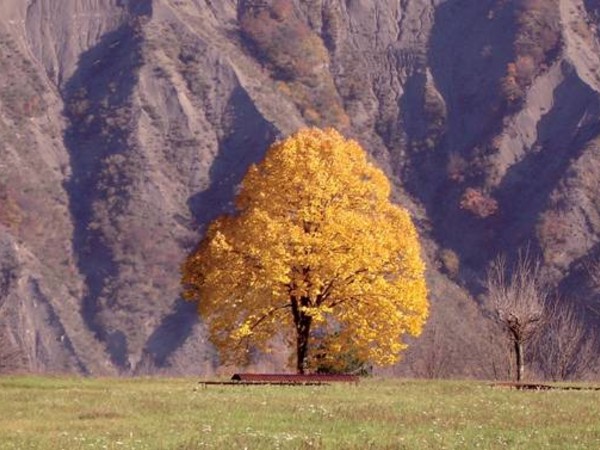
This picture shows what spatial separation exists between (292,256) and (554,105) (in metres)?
82.6

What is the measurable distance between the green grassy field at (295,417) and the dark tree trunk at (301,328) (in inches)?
406

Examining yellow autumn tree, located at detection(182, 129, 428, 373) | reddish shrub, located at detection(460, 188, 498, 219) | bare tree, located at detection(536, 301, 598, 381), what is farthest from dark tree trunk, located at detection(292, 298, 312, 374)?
reddish shrub, located at detection(460, 188, 498, 219)

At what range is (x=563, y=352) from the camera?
68.6 m

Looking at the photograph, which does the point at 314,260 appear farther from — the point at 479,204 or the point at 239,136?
the point at 479,204

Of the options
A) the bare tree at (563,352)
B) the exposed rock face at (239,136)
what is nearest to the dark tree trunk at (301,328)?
the bare tree at (563,352)

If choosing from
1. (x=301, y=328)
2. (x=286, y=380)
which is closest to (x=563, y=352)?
(x=301, y=328)

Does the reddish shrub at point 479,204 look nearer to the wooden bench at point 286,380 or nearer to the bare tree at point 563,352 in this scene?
the bare tree at point 563,352

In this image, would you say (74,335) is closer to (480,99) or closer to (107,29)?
(107,29)

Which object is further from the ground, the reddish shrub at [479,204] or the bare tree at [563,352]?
the reddish shrub at [479,204]

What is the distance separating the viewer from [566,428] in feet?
89.1

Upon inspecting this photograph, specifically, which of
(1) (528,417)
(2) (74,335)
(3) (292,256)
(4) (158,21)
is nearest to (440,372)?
(3) (292,256)

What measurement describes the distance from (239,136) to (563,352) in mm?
58093

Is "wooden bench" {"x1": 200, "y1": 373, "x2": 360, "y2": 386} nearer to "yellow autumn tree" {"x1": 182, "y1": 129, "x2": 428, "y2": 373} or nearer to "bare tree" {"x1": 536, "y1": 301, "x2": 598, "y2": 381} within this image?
"yellow autumn tree" {"x1": 182, "y1": 129, "x2": 428, "y2": 373}

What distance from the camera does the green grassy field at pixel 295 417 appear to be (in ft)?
81.0
